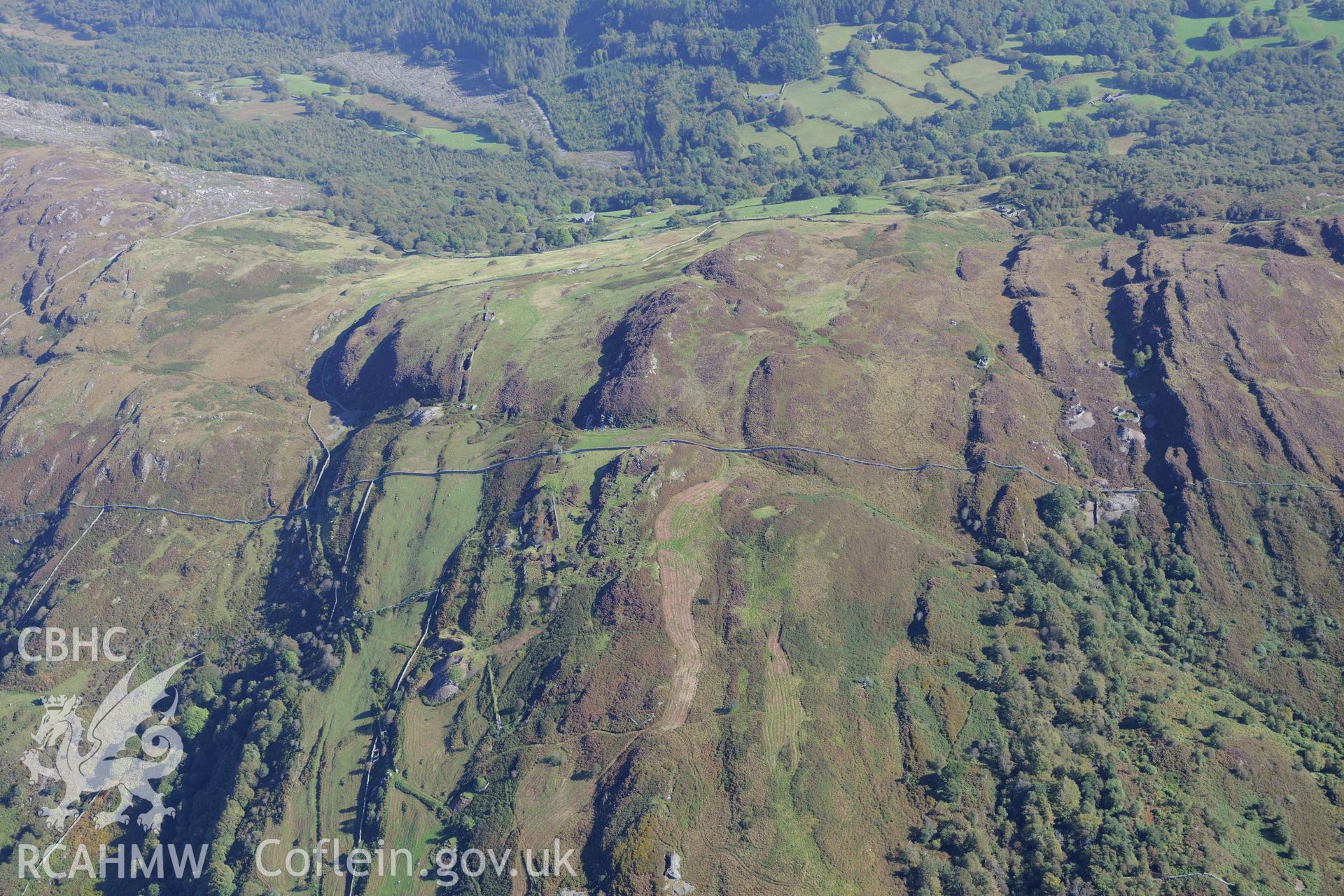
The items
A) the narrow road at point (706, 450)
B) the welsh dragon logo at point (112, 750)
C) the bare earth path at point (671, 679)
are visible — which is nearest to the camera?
the bare earth path at point (671, 679)

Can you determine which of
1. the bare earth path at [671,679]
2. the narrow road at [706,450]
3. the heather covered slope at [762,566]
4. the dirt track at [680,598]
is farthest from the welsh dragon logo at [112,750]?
the dirt track at [680,598]

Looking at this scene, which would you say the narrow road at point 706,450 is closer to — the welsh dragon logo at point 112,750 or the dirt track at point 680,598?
the dirt track at point 680,598

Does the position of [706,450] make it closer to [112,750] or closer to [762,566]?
[762,566]

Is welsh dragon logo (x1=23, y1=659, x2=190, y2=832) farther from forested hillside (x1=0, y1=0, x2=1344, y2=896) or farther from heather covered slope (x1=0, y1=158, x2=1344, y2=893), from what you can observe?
heather covered slope (x1=0, y1=158, x2=1344, y2=893)

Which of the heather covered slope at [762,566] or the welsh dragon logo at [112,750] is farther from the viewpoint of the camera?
the welsh dragon logo at [112,750]

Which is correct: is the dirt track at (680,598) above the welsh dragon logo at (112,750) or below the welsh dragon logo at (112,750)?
above

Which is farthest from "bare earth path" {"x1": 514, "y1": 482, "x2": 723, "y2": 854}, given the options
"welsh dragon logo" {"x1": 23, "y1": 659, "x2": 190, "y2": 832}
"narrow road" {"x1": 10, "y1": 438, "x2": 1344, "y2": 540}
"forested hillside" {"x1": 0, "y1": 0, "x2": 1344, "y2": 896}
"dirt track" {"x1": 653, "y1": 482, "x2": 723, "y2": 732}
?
"welsh dragon logo" {"x1": 23, "y1": 659, "x2": 190, "y2": 832}

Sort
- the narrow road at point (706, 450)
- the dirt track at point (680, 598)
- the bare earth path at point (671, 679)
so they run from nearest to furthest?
the bare earth path at point (671, 679) → the dirt track at point (680, 598) → the narrow road at point (706, 450)
